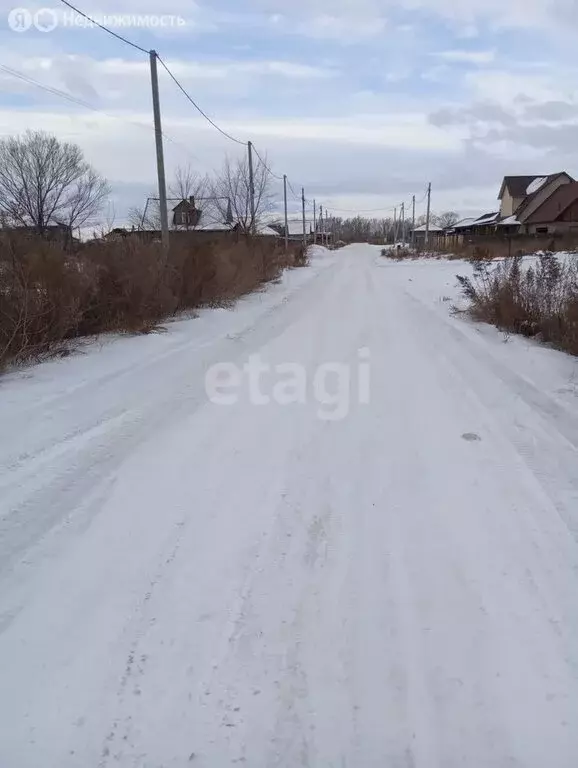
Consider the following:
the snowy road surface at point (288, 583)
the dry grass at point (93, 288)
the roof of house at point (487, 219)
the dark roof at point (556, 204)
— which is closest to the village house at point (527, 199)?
the dark roof at point (556, 204)

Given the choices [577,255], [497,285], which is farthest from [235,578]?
[577,255]

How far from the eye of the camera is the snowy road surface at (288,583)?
2.15 meters

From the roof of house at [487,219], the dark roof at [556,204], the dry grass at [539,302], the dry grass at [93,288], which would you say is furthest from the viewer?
the roof of house at [487,219]

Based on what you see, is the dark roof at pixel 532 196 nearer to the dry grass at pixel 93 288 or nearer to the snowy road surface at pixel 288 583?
the dry grass at pixel 93 288

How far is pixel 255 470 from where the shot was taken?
14.4 feet

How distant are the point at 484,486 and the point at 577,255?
8149mm

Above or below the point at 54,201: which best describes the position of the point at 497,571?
below

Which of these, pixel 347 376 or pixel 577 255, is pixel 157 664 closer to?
pixel 347 376

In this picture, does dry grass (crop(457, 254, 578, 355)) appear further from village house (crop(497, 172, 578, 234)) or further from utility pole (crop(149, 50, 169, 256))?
village house (crop(497, 172, 578, 234))

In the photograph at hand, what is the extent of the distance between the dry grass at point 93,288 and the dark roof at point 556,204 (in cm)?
4922

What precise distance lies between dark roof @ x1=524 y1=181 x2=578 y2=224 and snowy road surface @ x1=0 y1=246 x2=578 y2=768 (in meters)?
56.2

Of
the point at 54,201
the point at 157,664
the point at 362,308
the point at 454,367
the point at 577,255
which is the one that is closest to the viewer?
the point at 157,664

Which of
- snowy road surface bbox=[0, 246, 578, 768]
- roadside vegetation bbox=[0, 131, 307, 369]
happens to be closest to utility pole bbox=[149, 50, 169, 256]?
roadside vegetation bbox=[0, 131, 307, 369]

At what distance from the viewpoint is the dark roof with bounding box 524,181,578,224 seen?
54.3 m
